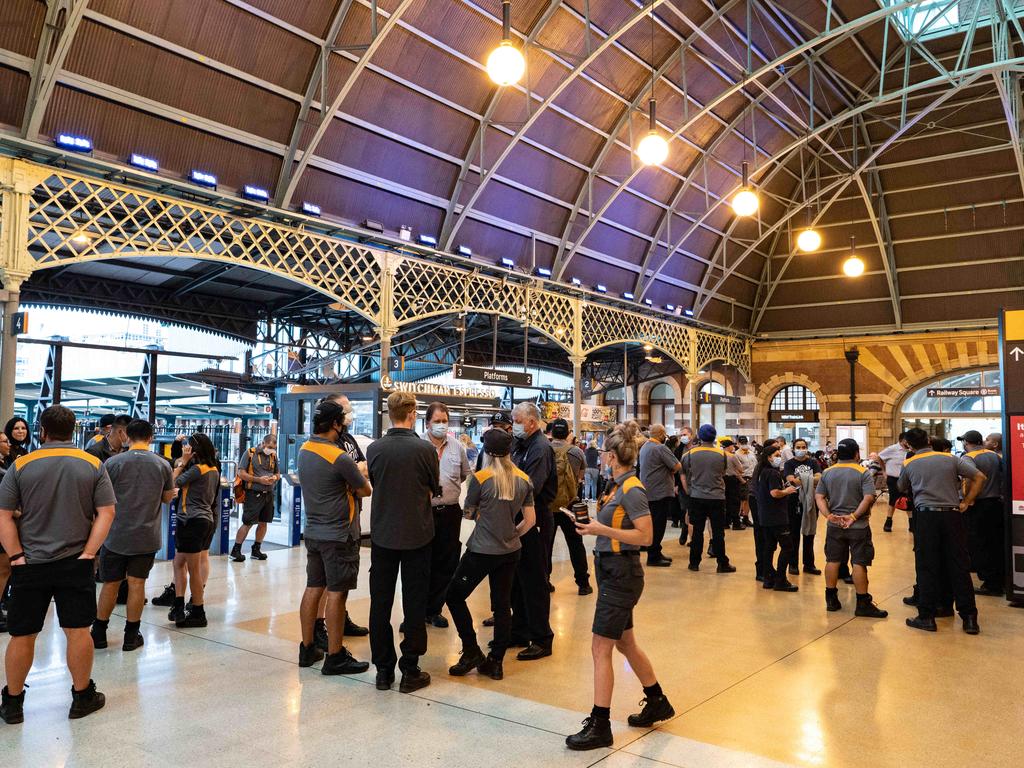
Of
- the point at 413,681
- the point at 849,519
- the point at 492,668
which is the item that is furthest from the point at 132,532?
the point at 849,519

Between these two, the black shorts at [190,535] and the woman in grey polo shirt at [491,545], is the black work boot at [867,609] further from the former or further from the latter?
the black shorts at [190,535]

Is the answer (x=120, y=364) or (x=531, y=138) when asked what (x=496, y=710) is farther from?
(x=120, y=364)

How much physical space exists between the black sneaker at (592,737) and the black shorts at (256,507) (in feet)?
21.3

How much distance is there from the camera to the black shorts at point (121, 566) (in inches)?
210

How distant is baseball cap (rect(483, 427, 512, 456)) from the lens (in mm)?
4754

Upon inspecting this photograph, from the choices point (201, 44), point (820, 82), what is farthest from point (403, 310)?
point (820, 82)

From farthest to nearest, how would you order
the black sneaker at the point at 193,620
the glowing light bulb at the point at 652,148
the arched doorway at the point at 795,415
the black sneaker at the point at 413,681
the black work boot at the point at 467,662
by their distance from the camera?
1. the arched doorway at the point at 795,415
2. the glowing light bulb at the point at 652,148
3. the black sneaker at the point at 193,620
4. the black work boot at the point at 467,662
5. the black sneaker at the point at 413,681

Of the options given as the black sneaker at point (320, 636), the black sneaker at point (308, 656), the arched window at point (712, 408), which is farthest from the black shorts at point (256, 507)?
the arched window at point (712, 408)

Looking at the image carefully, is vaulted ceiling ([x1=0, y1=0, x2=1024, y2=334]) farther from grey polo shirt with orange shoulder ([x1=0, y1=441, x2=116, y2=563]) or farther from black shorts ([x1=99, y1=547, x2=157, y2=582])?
grey polo shirt with orange shoulder ([x1=0, y1=441, x2=116, y2=563])

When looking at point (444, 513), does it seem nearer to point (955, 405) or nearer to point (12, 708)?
point (12, 708)

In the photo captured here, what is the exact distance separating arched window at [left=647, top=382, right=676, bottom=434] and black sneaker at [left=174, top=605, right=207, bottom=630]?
79.3 feet

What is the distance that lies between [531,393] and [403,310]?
49.5 feet

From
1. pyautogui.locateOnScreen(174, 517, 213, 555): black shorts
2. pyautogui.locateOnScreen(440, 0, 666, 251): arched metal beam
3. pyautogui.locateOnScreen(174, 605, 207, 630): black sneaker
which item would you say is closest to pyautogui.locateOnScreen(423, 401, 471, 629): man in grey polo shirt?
pyautogui.locateOnScreen(174, 605, 207, 630): black sneaker

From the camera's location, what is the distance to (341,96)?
11.8m
